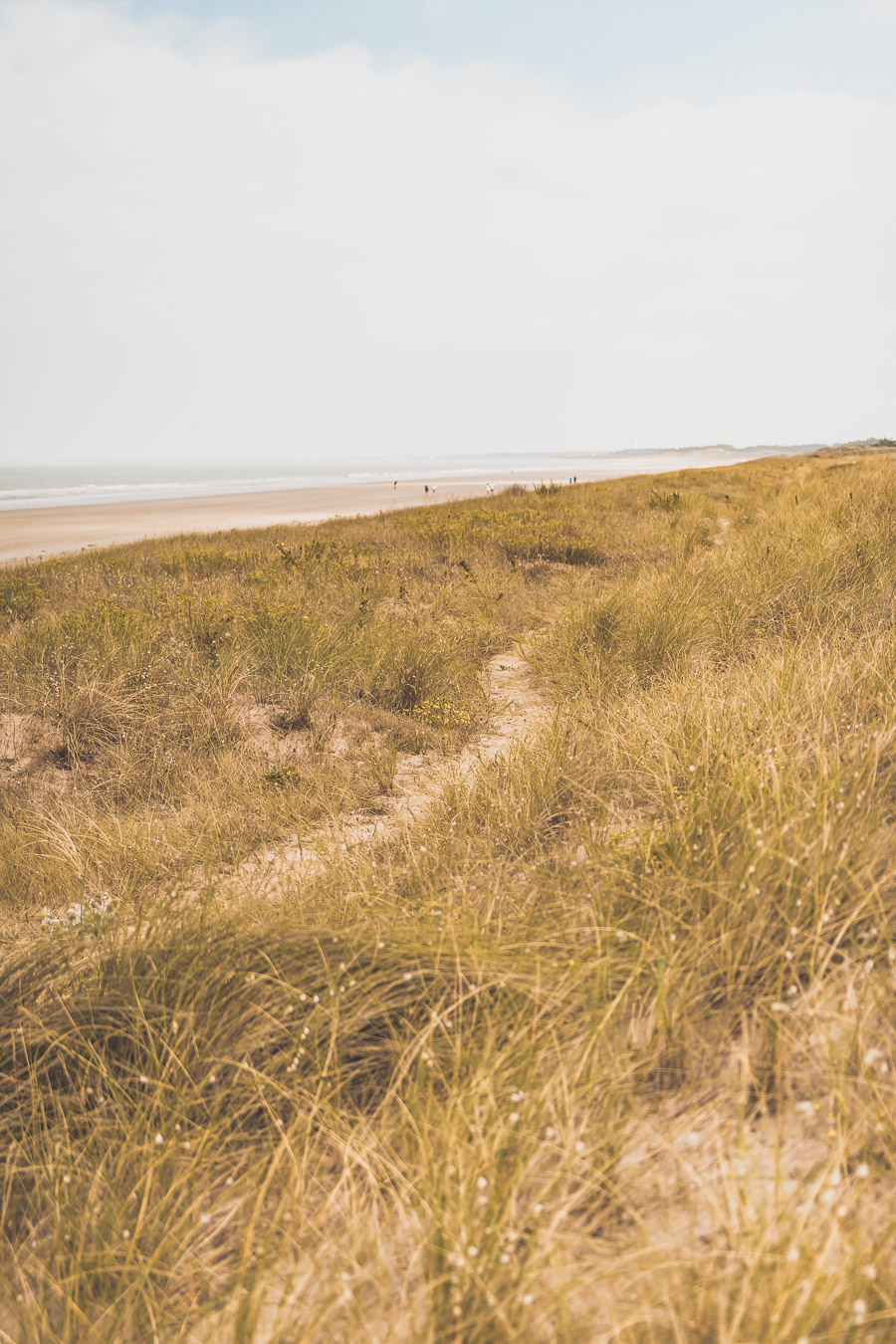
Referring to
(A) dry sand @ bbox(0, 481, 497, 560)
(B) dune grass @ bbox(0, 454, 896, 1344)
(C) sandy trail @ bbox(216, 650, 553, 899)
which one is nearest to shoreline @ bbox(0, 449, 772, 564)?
(A) dry sand @ bbox(0, 481, 497, 560)

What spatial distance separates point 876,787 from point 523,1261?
1767 mm

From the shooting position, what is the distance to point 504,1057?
1650 millimetres

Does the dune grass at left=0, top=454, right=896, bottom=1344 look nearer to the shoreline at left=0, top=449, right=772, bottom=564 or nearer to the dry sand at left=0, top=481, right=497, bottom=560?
the shoreline at left=0, top=449, right=772, bottom=564

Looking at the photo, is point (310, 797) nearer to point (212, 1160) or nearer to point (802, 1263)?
point (212, 1160)

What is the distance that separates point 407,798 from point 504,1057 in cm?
263

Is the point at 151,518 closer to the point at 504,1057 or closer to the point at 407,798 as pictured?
the point at 407,798

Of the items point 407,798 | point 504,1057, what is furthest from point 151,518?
point 504,1057

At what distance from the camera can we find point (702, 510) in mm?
15023

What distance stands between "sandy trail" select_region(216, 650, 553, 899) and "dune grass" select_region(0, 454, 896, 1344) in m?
0.21

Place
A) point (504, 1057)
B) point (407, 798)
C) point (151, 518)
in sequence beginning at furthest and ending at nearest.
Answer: point (151, 518), point (407, 798), point (504, 1057)

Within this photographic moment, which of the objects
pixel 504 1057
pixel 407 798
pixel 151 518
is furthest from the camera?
pixel 151 518

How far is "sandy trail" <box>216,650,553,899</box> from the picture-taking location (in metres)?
3.20

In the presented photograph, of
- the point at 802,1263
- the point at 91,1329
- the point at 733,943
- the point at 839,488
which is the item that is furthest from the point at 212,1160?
the point at 839,488

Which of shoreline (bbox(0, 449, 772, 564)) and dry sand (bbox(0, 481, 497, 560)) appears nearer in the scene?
shoreline (bbox(0, 449, 772, 564))
